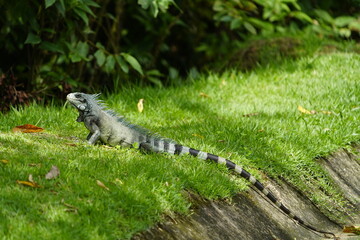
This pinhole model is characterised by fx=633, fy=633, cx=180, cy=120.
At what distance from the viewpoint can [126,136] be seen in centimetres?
536

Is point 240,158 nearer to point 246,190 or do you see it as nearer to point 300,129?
point 246,190

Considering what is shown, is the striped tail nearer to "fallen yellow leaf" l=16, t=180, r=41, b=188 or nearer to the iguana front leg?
the iguana front leg

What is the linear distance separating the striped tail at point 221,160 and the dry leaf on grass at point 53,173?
3.75 feet

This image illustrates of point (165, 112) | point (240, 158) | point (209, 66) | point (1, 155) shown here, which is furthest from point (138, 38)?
point (1, 155)

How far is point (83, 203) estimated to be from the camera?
12.8 feet

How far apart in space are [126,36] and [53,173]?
780 centimetres

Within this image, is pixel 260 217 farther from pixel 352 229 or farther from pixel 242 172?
pixel 352 229

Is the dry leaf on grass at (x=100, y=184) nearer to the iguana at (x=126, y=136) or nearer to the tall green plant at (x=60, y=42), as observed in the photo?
the iguana at (x=126, y=136)

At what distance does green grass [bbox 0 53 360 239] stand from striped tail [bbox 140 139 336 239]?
8 centimetres

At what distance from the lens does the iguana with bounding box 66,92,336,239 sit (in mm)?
5133

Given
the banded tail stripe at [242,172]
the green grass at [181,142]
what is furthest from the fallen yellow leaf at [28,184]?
the banded tail stripe at [242,172]

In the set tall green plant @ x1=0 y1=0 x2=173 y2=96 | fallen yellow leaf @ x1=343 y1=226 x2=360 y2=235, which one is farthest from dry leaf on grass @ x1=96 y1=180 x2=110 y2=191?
tall green plant @ x1=0 y1=0 x2=173 y2=96

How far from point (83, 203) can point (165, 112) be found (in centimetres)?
345

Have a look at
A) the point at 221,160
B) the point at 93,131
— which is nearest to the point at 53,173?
the point at 93,131
